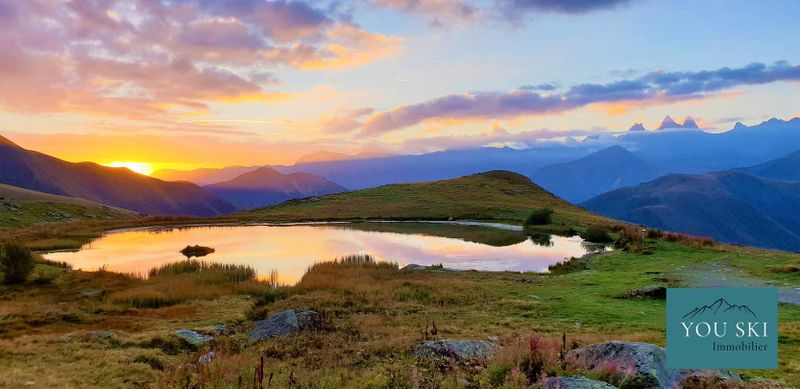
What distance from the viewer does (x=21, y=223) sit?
276 feet

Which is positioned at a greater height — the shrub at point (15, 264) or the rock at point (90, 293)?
the shrub at point (15, 264)

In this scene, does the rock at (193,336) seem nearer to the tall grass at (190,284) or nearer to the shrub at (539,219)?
the tall grass at (190,284)

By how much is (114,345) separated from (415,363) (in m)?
13.0

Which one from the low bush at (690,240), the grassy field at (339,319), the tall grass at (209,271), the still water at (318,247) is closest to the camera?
the grassy field at (339,319)

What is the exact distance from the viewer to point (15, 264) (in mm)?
34000

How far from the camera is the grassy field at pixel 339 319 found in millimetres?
13742

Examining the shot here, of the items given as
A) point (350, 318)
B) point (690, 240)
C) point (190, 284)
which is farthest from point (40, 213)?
point (690, 240)

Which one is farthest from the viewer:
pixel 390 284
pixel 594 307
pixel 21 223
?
pixel 21 223

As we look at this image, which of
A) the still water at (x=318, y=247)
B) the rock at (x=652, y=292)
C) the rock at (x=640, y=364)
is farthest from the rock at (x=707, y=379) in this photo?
the still water at (x=318, y=247)

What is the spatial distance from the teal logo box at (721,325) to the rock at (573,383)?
7.07ft

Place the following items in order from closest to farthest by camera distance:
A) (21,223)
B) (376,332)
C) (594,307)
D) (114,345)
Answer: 1. (114,345)
2. (376,332)
3. (594,307)
4. (21,223)

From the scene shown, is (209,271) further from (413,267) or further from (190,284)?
(413,267)

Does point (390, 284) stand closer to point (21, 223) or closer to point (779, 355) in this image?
point (779, 355)

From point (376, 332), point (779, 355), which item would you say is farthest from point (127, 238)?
point (779, 355)
